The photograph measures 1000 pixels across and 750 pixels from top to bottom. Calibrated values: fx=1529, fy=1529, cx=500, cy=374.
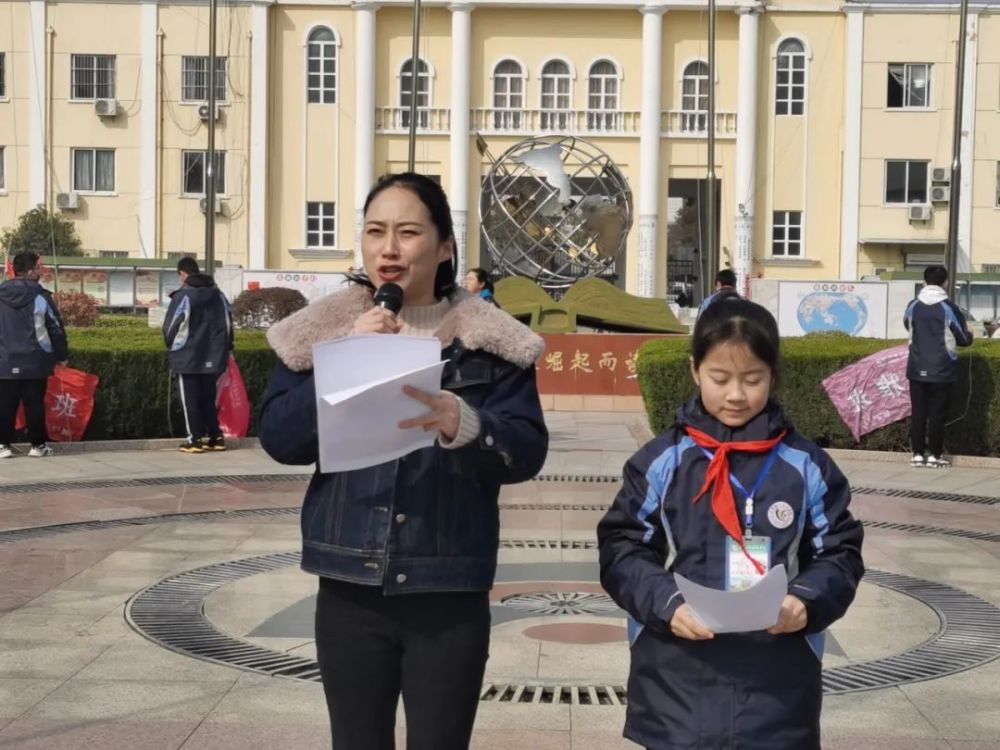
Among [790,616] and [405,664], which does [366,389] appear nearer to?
[405,664]

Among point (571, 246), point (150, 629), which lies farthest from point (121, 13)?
point (150, 629)

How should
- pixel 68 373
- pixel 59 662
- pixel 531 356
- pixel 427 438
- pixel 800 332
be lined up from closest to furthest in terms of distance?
pixel 427 438, pixel 531 356, pixel 59 662, pixel 68 373, pixel 800 332

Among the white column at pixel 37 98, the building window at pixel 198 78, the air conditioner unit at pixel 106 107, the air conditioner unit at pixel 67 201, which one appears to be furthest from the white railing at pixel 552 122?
the white column at pixel 37 98

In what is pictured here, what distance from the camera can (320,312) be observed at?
3432 mm

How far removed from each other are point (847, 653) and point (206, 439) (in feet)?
30.3

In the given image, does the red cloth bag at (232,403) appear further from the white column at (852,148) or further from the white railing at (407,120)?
the white column at (852,148)

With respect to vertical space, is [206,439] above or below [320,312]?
below

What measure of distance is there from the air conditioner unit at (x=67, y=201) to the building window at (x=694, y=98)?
66.1 feet

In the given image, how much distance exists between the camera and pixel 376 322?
315 centimetres

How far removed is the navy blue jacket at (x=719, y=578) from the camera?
10.6 ft

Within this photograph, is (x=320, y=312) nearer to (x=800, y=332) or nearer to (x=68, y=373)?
(x=68, y=373)

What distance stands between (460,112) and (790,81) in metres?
11.0

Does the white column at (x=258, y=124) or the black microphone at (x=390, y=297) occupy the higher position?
the white column at (x=258, y=124)

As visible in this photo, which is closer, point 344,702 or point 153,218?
point 344,702
